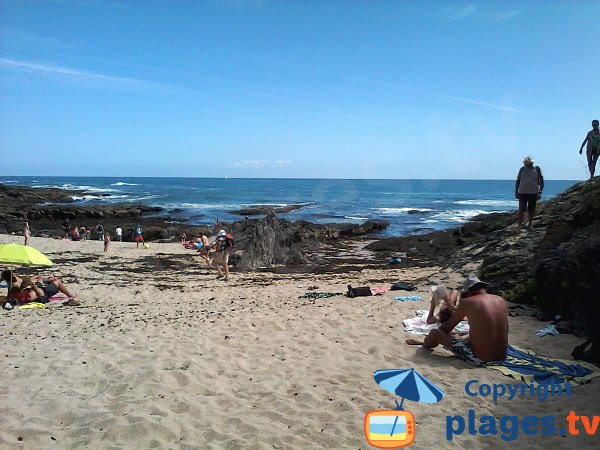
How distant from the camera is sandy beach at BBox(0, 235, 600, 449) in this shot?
3750 millimetres

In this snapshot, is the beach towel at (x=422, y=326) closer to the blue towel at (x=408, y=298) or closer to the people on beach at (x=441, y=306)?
the people on beach at (x=441, y=306)

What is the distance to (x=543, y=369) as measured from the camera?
4836mm

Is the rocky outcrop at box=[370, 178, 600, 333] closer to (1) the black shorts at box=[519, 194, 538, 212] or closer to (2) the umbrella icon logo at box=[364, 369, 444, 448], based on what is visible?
(1) the black shorts at box=[519, 194, 538, 212]

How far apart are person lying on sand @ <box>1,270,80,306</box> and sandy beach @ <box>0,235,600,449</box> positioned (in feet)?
1.19

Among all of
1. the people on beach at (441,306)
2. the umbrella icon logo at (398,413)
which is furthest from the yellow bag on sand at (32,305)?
the people on beach at (441,306)

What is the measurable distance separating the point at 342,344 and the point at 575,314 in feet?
11.6

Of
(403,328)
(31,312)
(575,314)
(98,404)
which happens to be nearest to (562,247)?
(575,314)

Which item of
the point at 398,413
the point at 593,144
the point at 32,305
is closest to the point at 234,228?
the point at 32,305

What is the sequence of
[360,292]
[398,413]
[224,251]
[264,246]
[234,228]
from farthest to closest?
[234,228] → [264,246] → [224,251] → [360,292] → [398,413]

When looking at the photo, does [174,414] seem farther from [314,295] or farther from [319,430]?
[314,295]

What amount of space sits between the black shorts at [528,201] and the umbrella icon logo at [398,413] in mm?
7912

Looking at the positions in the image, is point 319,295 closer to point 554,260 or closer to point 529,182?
point 554,260

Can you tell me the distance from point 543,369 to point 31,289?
9.62m

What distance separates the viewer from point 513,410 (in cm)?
412
